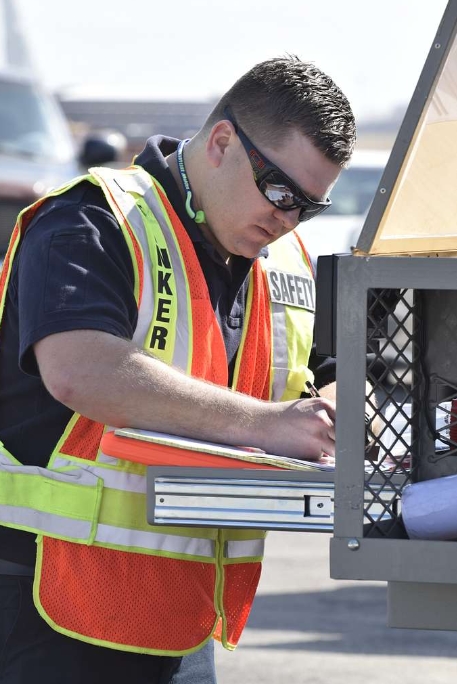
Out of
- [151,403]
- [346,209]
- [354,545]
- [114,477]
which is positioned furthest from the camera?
[346,209]

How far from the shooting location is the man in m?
2.07

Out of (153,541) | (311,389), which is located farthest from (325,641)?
(153,541)

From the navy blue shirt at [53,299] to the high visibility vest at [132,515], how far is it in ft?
0.10

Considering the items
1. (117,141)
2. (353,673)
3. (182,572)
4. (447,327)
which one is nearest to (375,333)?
(447,327)

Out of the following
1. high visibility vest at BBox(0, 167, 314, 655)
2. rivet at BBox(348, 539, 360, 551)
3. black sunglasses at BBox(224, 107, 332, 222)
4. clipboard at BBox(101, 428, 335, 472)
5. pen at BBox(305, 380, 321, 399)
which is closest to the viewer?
rivet at BBox(348, 539, 360, 551)

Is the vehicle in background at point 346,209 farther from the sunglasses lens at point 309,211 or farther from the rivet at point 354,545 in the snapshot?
the rivet at point 354,545

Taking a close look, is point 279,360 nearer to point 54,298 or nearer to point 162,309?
point 162,309

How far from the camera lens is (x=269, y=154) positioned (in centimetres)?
231

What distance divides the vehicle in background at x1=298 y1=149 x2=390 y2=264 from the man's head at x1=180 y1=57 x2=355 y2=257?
299 inches

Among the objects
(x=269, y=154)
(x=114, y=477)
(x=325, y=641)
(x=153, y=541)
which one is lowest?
(x=325, y=641)

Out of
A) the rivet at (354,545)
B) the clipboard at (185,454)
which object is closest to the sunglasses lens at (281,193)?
the clipboard at (185,454)

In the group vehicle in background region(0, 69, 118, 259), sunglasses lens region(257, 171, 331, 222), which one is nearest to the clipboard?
sunglasses lens region(257, 171, 331, 222)

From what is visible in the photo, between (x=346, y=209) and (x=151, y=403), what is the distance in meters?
8.99

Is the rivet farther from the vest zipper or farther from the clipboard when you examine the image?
the vest zipper
